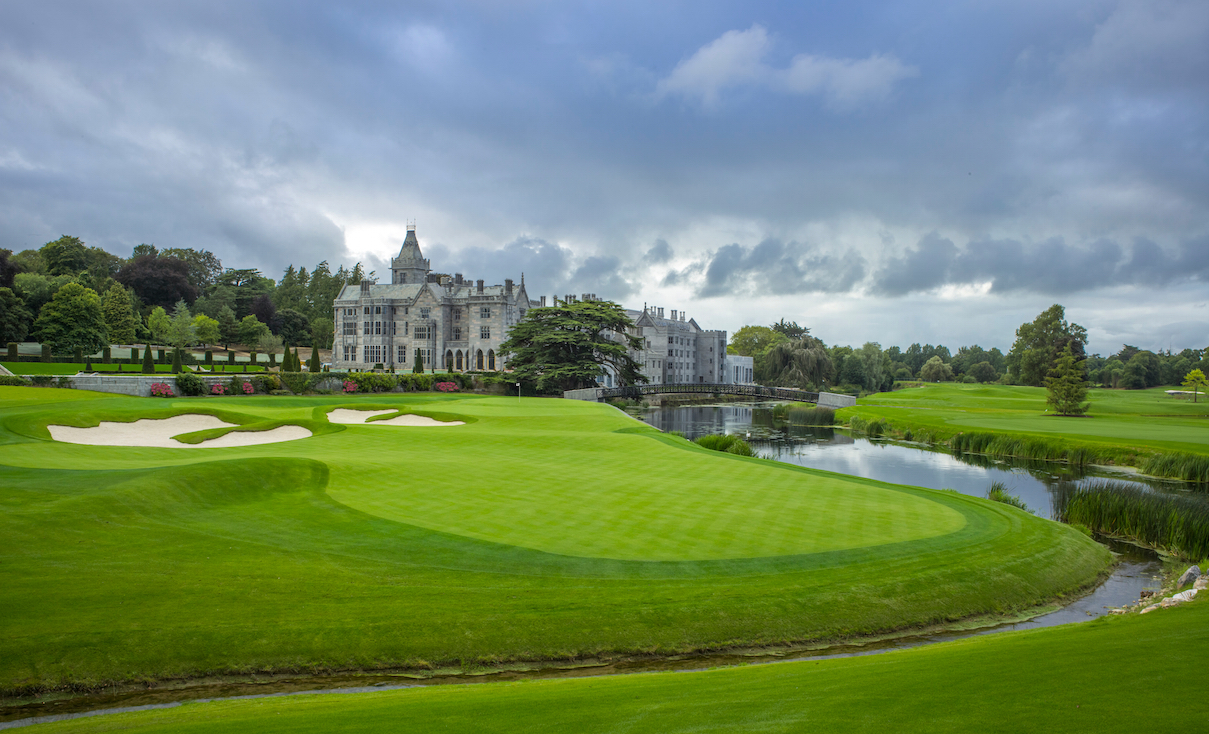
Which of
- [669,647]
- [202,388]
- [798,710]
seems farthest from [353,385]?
[798,710]

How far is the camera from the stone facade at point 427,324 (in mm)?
72875

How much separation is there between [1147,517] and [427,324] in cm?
6796

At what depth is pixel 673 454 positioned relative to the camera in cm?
2091

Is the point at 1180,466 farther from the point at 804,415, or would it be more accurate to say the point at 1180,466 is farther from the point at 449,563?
the point at 804,415

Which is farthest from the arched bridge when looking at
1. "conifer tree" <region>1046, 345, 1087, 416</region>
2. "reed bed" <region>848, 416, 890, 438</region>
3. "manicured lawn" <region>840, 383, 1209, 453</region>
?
"conifer tree" <region>1046, 345, 1087, 416</region>

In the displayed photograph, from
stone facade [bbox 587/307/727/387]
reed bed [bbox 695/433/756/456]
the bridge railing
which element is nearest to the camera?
reed bed [bbox 695/433/756/456]

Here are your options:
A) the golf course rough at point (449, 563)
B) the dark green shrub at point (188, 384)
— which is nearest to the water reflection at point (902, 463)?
the golf course rough at point (449, 563)

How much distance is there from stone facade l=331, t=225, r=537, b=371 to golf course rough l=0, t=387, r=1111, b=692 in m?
57.1

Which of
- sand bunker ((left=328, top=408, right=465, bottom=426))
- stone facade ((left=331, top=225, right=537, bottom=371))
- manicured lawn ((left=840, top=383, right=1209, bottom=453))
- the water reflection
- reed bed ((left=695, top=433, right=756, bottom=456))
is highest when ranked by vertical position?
stone facade ((left=331, top=225, right=537, bottom=371))

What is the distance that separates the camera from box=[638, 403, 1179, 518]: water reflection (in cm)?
2289

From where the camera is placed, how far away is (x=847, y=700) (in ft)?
15.7

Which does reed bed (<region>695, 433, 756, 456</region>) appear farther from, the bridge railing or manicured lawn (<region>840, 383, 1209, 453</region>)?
the bridge railing

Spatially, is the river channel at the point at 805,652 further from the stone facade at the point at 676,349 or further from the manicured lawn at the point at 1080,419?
the stone facade at the point at 676,349

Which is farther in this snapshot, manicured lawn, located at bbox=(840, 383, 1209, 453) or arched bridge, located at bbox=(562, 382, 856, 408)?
arched bridge, located at bbox=(562, 382, 856, 408)
